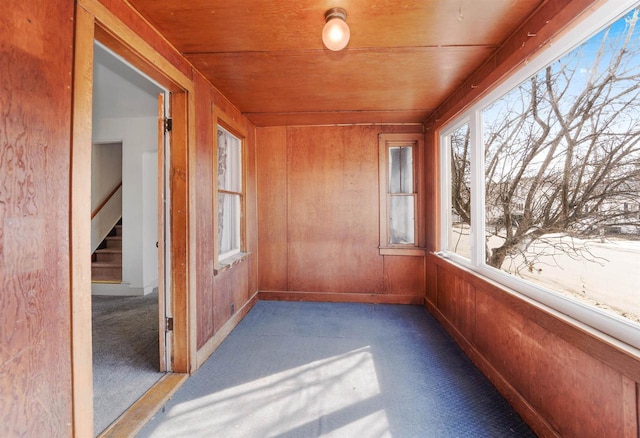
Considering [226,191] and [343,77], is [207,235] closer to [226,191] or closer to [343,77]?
[226,191]

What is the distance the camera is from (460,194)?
9.59 feet

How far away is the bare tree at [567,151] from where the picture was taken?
1.25 m

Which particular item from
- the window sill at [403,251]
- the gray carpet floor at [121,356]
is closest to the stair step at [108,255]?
the gray carpet floor at [121,356]

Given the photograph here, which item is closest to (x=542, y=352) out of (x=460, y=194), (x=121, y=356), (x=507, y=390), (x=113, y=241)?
(x=507, y=390)

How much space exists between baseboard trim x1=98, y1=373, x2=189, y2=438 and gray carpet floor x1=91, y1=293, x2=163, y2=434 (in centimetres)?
5

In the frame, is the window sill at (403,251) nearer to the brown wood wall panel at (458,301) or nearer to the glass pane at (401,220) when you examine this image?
the glass pane at (401,220)

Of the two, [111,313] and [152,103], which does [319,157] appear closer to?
[152,103]

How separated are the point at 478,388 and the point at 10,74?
297cm

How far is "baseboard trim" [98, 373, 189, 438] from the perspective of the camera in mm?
1637

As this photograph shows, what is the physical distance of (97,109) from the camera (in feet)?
12.7

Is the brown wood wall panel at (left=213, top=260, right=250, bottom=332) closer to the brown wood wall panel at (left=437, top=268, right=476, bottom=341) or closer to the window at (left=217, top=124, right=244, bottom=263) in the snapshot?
the window at (left=217, top=124, right=244, bottom=263)

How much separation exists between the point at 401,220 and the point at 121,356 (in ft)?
11.0

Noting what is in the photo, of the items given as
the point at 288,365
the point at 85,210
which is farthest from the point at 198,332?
the point at 85,210

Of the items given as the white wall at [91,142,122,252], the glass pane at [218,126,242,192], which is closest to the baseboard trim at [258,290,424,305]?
the glass pane at [218,126,242,192]
